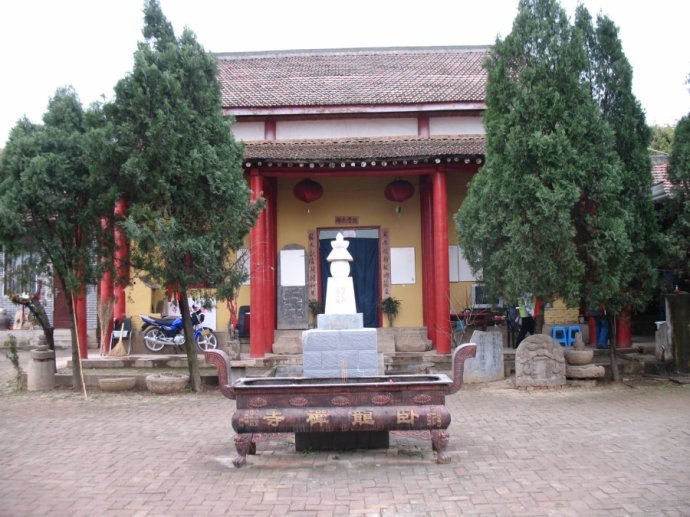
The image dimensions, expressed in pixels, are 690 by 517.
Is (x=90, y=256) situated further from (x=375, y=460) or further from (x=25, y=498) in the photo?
(x=375, y=460)

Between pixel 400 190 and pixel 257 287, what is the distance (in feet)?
13.0

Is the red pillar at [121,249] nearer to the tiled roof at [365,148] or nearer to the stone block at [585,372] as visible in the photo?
the tiled roof at [365,148]

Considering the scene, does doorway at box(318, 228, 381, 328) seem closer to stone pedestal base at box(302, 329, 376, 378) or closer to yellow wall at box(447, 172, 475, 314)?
yellow wall at box(447, 172, 475, 314)

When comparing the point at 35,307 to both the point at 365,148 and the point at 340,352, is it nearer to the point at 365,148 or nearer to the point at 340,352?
the point at 340,352

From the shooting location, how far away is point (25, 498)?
470cm

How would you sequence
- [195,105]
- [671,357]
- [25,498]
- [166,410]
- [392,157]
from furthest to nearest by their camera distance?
[392,157]
[671,357]
[195,105]
[166,410]
[25,498]

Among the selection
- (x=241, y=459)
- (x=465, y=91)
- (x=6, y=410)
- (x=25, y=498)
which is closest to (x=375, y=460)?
(x=241, y=459)

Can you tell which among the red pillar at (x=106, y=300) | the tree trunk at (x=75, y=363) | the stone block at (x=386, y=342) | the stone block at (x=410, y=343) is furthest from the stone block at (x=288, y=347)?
the tree trunk at (x=75, y=363)

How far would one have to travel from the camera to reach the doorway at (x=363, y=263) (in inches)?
552

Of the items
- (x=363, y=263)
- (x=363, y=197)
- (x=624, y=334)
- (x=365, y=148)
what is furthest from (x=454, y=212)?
(x=624, y=334)

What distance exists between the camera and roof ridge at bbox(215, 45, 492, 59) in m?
18.1

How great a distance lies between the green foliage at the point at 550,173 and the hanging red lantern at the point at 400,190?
369 cm

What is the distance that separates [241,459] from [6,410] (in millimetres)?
4791

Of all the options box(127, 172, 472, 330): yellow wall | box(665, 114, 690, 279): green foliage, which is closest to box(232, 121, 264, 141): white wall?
box(127, 172, 472, 330): yellow wall
